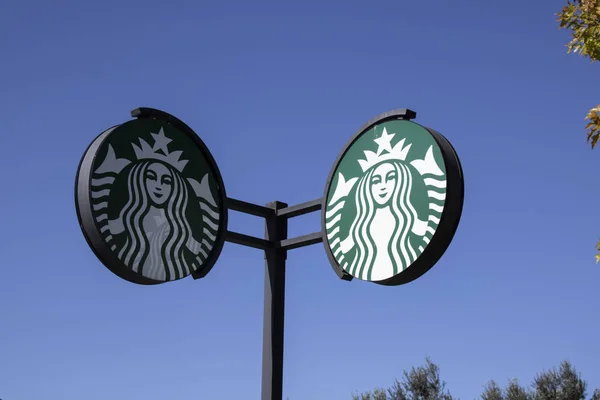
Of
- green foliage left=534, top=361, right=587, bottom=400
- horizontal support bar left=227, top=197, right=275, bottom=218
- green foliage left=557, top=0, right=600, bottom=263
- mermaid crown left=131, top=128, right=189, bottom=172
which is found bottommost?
mermaid crown left=131, top=128, right=189, bottom=172

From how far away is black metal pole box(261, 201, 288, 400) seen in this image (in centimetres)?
670

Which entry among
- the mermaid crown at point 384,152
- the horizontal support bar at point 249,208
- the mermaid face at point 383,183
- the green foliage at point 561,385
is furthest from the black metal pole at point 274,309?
the green foliage at point 561,385

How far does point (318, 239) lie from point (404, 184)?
1.05 m

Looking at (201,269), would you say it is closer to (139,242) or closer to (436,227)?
(139,242)

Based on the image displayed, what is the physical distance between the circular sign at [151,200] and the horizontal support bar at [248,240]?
0.22 m

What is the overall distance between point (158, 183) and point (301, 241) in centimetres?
147

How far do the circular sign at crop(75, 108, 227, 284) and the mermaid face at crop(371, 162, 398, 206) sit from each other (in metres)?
1.26

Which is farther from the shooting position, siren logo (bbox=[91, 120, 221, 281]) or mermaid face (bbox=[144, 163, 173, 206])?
mermaid face (bbox=[144, 163, 173, 206])

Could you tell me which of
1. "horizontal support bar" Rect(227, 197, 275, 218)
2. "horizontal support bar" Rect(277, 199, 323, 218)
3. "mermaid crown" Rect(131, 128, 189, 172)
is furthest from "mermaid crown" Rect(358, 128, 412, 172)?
"mermaid crown" Rect(131, 128, 189, 172)

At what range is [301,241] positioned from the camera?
679cm

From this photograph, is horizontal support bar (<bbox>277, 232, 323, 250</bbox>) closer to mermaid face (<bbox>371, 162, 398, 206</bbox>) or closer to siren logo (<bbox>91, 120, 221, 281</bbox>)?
mermaid face (<bbox>371, 162, 398, 206</bbox>)

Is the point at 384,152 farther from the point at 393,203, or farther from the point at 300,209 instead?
the point at 300,209

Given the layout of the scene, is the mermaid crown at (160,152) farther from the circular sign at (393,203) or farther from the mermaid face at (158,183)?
the circular sign at (393,203)

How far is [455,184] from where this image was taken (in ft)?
18.6
